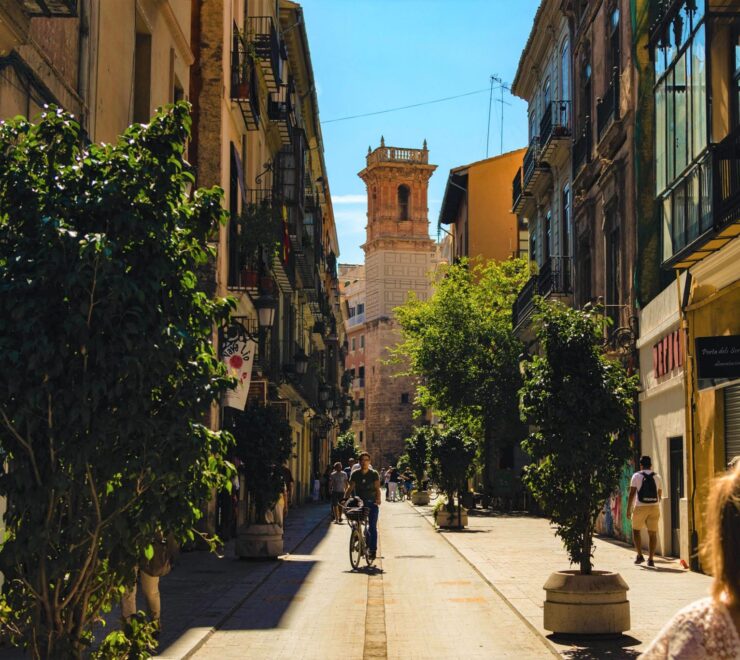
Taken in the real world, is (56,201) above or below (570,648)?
above

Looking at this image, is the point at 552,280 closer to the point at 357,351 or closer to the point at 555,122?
the point at 555,122

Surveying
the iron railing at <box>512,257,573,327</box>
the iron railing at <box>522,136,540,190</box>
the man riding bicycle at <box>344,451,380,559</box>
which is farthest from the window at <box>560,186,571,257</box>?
the man riding bicycle at <box>344,451,380,559</box>

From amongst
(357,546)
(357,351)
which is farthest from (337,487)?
(357,351)

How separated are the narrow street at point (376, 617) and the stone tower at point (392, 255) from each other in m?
78.4

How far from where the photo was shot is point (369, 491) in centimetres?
1792

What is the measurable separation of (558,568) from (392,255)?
7993 centimetres

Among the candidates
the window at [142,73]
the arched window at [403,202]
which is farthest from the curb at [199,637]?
the arched window at [403,202]

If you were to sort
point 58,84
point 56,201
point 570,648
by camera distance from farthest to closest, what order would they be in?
point 58,84 → point 570,648 → point 56,201

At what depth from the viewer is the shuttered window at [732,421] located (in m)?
15.7

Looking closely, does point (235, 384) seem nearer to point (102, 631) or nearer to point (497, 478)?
point (102, 631)

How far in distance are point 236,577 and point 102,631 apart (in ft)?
17.7

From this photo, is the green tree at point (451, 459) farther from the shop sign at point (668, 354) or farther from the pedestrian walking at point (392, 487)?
the pedestrian walking at point (392, 487)

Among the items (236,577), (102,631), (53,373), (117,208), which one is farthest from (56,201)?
(236,577)

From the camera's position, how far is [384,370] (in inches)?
3947
